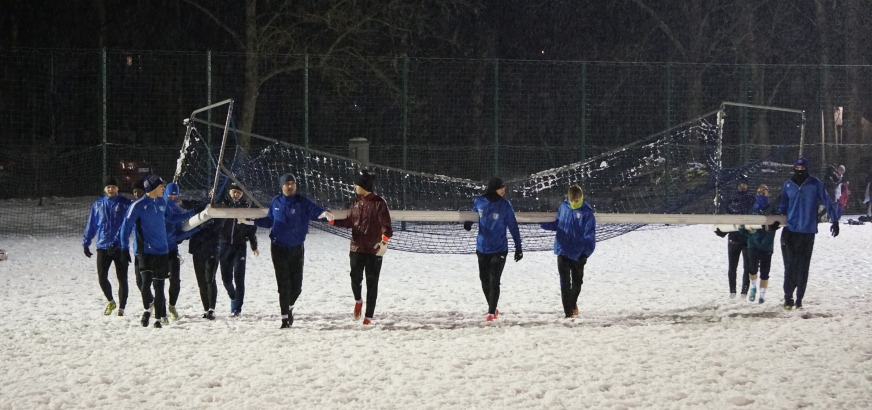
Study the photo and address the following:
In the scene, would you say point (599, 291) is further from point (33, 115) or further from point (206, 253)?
point (33, 115)

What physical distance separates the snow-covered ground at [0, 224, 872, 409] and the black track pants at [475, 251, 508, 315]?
0.68 ft

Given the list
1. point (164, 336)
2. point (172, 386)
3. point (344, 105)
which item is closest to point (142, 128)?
point (344, 105)

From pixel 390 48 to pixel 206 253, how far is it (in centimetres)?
1511

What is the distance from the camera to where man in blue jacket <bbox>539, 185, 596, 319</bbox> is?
8.58 meters

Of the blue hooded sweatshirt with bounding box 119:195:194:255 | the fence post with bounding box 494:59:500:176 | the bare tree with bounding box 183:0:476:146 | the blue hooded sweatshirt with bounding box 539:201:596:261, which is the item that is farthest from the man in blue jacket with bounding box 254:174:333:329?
the bare tree with bounding box 183:0:476:146

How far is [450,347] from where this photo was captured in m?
7.24

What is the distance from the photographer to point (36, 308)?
905cm

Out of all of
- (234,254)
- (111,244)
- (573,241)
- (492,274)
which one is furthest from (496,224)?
(111,244)

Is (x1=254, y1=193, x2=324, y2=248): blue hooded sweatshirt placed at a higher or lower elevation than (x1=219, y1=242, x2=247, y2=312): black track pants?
higher

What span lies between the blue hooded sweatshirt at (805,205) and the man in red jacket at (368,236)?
13.1 feet

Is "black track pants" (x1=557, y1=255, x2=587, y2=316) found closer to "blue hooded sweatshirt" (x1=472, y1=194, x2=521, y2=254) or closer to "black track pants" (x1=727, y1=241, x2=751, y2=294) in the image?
"blue hooded sweatshirt" (x1=472, y1=194, x2=521, y2=254)

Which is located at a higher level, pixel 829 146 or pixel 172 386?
pixel 829 146

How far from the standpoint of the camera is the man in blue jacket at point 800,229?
29.5 ft

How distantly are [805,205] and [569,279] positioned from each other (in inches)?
98.8
